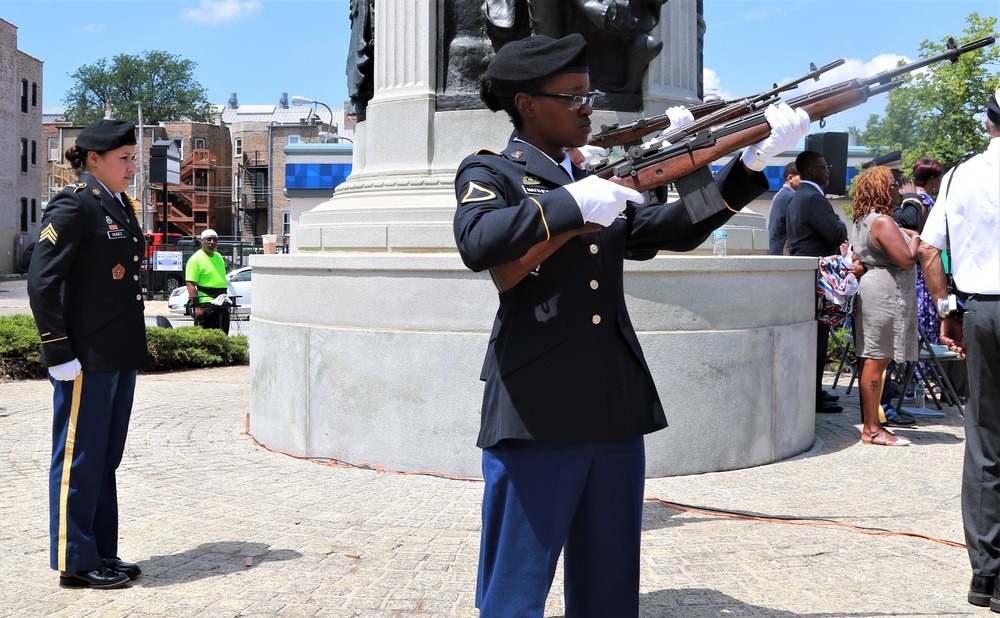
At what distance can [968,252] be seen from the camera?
431cm

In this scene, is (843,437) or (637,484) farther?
(843,437)

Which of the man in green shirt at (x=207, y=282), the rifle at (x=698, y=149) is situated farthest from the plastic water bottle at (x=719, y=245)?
the man in green shirt at (x=207, y=282)

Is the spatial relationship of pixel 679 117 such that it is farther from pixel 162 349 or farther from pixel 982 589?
pixel 162 349

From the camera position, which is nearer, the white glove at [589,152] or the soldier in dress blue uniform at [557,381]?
the soldier in dress blue uniform at [557,381]

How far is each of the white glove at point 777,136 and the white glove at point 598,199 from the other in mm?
570

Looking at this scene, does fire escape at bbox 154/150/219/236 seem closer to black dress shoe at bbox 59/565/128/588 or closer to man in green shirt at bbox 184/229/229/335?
man in green shirt at bbox 184/229/229/335

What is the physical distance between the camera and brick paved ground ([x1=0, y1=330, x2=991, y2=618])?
164 inches

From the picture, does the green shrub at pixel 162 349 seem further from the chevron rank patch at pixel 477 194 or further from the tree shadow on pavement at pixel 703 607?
the chevron rank patch at pixel 477 194

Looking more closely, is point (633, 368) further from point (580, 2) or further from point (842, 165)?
point (842, 165)

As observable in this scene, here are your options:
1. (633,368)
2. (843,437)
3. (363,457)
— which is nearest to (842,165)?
(843,437)

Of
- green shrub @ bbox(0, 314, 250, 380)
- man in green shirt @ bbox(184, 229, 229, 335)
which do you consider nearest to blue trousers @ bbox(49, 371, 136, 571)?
green shrub @ bbox(0, 314, 250, 380)

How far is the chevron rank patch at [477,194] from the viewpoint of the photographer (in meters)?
2.89

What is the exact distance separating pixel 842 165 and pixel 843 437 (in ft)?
12.2

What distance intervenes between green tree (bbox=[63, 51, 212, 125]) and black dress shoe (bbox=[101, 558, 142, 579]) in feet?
306
